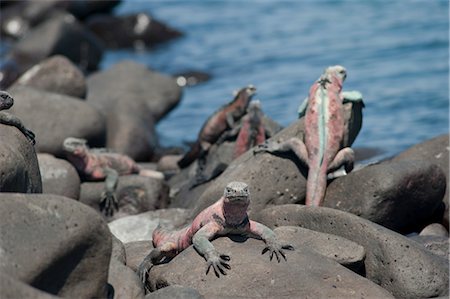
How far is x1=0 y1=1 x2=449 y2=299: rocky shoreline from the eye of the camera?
7.14m

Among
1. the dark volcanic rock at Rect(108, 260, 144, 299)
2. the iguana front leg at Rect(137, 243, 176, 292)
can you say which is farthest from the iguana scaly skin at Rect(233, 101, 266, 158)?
the dark volcanic rock at Rect(108, 260, 144, 299)

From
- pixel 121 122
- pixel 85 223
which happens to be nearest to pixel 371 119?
pixel 121 122

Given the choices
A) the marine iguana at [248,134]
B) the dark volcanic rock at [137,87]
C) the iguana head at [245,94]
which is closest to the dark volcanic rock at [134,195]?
the marine iguana at [248,134]

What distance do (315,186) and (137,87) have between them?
9265mm

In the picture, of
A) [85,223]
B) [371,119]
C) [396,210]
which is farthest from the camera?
[371,119]

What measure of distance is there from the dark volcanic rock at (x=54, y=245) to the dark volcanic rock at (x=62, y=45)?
626 inches

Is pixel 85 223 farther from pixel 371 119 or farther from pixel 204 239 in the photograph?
pixel 371 119

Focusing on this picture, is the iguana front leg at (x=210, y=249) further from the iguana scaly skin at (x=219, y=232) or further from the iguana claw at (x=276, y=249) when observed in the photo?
the iguana claw at (x=276, y=249)

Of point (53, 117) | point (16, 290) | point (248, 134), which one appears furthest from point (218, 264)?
point (53, 117)

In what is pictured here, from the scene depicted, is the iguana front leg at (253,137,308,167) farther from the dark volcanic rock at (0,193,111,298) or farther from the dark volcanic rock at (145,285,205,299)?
the dark volcanic rock at (0,193,111,298)

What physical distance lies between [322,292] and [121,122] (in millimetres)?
8448

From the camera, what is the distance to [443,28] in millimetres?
25844

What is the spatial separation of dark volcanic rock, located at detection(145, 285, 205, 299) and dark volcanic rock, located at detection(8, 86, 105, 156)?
616 centimetres

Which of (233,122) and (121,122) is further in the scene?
(121,122)
